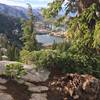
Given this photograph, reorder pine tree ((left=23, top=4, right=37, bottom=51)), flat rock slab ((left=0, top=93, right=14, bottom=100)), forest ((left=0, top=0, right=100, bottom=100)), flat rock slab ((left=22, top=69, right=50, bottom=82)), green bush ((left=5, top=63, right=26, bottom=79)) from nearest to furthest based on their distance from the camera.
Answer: flat rock slab ((left=0, top=93, right=14, bottom=100)) → forest ((left=0, top=0, right=100, bottom=100)) → green bush ((left=5, top=63, right=26, bottom=79)) → flat rock slab ((left=22, top=69, right=50, bottom=82)) → pine tree ((left=23, top=4, right=37, bottom=51))

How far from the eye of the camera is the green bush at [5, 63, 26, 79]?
497 inches

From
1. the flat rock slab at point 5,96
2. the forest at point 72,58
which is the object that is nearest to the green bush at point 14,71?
the forest at point 72,58

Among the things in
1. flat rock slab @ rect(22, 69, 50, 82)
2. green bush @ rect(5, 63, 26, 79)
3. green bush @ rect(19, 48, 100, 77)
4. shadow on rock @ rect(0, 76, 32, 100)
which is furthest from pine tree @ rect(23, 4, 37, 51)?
shadow on rock @ rect(0, 76, 32, 100)

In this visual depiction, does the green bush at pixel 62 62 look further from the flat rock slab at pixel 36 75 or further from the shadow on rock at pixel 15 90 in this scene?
the shadow on rock at pixel 15 90

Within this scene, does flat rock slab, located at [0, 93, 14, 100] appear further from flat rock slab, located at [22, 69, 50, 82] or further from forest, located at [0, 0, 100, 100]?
flat rock slab, located at [22, 69, 50, 82]

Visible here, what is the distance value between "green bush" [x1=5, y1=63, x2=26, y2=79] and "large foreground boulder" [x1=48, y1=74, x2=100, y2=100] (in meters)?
1.47

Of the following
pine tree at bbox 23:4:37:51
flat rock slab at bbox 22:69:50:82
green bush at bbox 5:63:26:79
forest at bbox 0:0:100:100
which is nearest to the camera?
forest at bbox 0:0:100:100

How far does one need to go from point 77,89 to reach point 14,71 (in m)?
2.79

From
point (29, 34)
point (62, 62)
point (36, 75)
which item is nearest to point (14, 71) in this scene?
point (36, 75)

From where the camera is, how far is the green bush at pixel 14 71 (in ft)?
41.4

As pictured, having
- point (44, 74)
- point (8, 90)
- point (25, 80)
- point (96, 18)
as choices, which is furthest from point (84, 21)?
point (8, 90)

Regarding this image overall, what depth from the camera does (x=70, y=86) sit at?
11828 millimetres

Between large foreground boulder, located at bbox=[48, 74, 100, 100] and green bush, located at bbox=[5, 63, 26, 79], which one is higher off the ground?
green bush, located at bbox=[5, 63, 26, 79]

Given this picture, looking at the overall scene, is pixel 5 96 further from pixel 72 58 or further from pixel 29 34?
pixel 29 34
